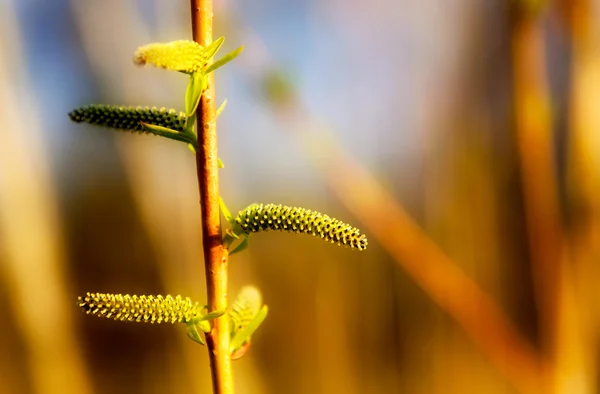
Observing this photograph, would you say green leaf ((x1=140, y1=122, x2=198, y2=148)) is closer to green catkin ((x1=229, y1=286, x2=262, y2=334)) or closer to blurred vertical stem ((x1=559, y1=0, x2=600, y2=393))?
green catkin ((x1=229, y1=286, x2=262, y2=334))

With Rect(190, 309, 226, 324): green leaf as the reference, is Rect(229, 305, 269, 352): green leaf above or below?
below

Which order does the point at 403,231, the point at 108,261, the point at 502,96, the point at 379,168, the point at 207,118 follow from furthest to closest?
the point at 108,261 → the point at 379,168 → the point at 502,96 → the point at 403,231 → the point at 207,118

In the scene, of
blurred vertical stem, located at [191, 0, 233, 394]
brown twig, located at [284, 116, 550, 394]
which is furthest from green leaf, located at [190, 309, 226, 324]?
brown twig, located at [284, 116, 550, 394]

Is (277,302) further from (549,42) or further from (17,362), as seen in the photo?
(549,42)

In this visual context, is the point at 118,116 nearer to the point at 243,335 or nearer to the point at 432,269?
the point at 243,335

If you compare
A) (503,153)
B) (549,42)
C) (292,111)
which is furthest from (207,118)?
(503,153)
